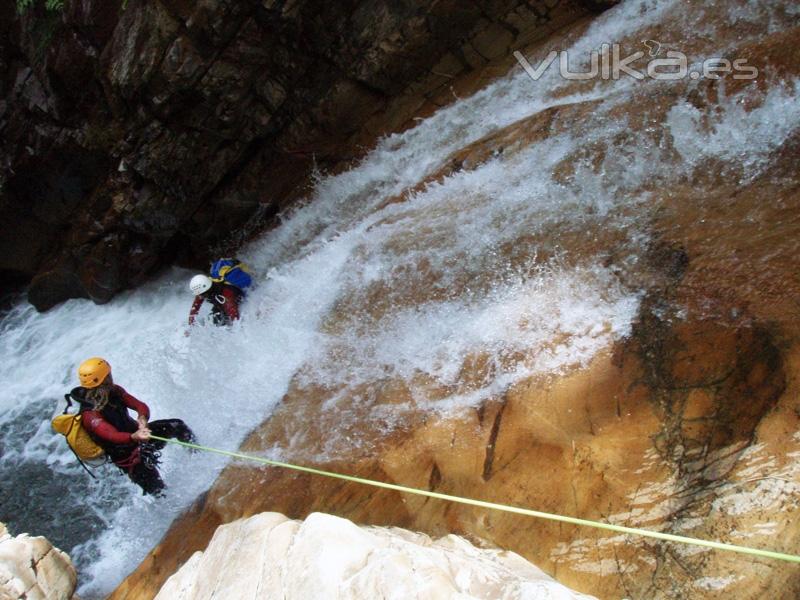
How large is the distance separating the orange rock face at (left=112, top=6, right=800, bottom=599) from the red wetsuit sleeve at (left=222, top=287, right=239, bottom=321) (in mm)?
1573

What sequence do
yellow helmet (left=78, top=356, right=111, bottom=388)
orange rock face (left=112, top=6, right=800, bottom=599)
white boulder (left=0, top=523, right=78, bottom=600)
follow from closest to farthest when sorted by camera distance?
orange rock face (left=112, top=6, right=800, bottom=599) < white boulder (left=0, top=523, right=78, bottom=600) < yellow helmet (left=78, top=356, right=111, bottom=388)

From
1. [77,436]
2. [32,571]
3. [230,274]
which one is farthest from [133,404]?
[230,274]

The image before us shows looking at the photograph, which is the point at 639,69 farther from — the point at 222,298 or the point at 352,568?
the point at 352,568

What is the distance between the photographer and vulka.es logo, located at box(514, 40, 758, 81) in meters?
4.77

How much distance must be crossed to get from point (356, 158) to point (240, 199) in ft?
6.25

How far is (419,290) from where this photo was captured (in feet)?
16.6

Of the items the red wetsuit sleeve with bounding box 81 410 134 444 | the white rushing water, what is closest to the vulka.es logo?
the white rushing water

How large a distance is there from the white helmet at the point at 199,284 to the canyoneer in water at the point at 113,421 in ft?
5.05

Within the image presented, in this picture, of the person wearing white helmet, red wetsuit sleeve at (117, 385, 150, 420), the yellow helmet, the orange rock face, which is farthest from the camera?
the person wearing white helmet

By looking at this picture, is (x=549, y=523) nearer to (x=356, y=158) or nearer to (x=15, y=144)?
(x=356, y=158)

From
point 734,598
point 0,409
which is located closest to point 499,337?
point 734,598

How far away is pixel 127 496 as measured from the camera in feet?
19.8

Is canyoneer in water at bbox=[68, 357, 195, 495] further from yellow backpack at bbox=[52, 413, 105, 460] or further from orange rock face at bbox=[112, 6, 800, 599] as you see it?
orange rock face at bbox=[112, 6, 800, 599]

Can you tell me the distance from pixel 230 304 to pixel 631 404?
4600mm
